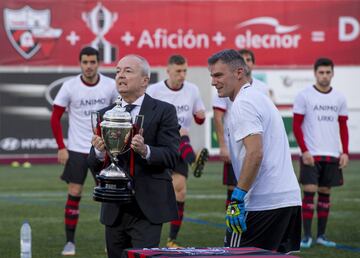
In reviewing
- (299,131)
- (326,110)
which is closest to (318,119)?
(326,110)

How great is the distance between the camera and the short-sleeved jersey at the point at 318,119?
13.6 metres

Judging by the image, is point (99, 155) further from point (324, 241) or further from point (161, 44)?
point (161, 44)

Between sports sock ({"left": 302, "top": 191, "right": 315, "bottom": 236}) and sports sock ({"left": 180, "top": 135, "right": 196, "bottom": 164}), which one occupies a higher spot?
sports sock ({"left": 180, "top": 135, "right": 196, "bottom": 164})

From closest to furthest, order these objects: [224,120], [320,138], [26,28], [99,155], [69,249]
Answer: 1. [99,155]
2. [69,249]
3. [224,120]
4. [320,138]
5. [26,28]

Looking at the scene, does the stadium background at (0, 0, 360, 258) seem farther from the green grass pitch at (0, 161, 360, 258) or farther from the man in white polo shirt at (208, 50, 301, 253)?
the man in white polo shirt at (208, 50, 301, 253)

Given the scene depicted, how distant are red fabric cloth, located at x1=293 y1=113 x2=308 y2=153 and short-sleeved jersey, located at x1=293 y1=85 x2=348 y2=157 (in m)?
0.06

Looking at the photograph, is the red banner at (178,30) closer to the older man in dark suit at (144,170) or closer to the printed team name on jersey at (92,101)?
the printed team name on jersey at (92,101)

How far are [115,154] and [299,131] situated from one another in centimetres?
622

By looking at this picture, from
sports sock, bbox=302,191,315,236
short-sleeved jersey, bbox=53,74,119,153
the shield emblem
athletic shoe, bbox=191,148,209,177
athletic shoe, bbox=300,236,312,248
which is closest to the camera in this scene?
short-sleeved jersey, bbox=53,74,119,153

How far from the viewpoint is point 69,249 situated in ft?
40.6

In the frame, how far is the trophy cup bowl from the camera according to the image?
743 centimetres

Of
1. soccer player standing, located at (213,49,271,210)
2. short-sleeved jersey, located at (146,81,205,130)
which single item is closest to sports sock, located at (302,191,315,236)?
soccer player standing, located at (213,49,271,210)

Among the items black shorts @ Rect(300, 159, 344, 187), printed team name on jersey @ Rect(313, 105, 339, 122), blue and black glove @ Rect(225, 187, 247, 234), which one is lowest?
black shorts @ Rect(300, 159, 344, 187)

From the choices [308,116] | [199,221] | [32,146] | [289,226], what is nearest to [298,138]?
[308,116]
